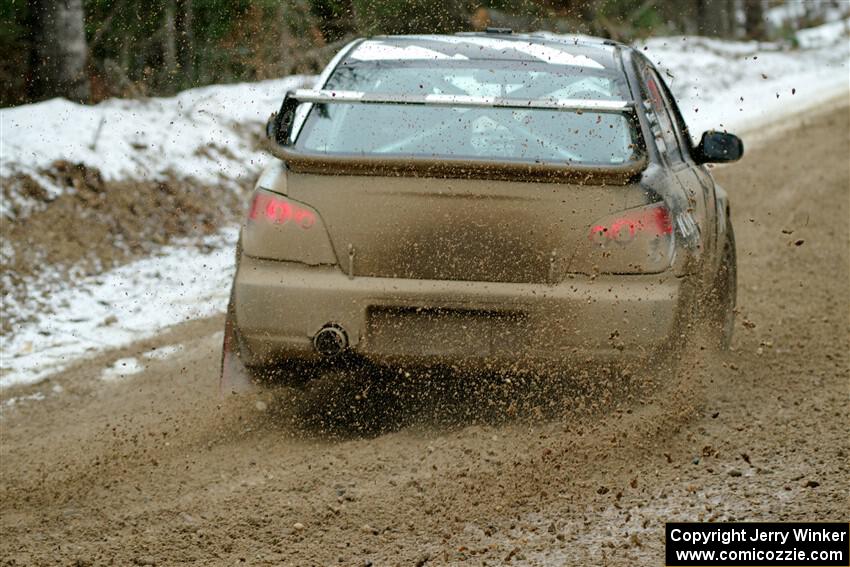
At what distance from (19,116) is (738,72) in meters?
18.0

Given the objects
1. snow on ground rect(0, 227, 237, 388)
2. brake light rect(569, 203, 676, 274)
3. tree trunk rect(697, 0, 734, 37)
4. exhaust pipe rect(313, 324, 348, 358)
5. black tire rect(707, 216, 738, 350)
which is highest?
brake light rect(569, 203, 676, 274)

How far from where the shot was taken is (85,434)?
18.3 feet

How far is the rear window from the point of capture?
5230mm

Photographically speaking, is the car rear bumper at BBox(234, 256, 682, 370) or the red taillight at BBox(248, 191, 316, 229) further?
the red taillight at BBox(248, 191, 316, 229)

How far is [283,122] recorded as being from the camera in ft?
17.0

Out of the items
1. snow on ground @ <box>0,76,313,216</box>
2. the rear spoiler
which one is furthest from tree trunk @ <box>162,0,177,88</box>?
the rear spoiler

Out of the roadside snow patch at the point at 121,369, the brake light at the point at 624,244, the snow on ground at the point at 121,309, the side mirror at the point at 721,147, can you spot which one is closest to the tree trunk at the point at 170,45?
the snow on ground at the point at 121,309

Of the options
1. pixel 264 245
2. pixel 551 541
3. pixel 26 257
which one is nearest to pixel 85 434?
pixel 264 245

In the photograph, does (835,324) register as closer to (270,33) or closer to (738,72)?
(270,33)

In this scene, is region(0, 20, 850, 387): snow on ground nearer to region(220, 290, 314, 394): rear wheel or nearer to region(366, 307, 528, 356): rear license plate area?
region(220, 290, 314, 394): rear wheel

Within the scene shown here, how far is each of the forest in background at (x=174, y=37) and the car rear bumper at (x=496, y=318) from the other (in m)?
7.44

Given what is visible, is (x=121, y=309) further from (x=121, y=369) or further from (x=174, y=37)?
(x=174, y=37)

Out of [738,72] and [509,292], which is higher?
[509,292]

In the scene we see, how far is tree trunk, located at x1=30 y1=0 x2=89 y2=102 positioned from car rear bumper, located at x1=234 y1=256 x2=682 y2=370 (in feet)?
24.3
